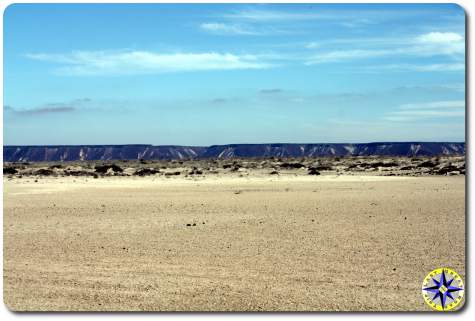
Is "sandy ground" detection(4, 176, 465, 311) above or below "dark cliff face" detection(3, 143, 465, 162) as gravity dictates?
below

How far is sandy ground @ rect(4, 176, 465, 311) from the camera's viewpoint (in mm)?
8383

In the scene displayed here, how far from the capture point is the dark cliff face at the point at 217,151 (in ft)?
429

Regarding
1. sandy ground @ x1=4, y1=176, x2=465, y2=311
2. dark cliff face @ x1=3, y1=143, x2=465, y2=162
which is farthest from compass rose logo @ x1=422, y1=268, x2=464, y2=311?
dark cliff face @ x1=3, y1=143, x2=465, y2=162

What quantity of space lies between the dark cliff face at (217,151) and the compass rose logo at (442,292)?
118m

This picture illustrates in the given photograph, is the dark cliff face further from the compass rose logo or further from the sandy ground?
the compass rose logo

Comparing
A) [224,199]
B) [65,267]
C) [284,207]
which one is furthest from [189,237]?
[224,199]

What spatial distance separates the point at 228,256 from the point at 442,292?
4.28 metres

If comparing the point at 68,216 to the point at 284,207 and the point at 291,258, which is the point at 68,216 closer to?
the point at 284,207

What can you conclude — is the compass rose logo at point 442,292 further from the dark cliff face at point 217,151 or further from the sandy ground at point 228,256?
the dark cliff face at point 217,151

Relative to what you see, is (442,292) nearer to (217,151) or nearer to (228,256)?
(228,256)

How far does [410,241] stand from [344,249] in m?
1.82

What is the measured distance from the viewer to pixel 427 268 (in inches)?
404

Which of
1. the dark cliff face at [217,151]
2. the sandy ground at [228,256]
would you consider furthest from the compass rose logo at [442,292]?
the dark cliff face at [217,151]

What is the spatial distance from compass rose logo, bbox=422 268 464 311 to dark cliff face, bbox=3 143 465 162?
118m
